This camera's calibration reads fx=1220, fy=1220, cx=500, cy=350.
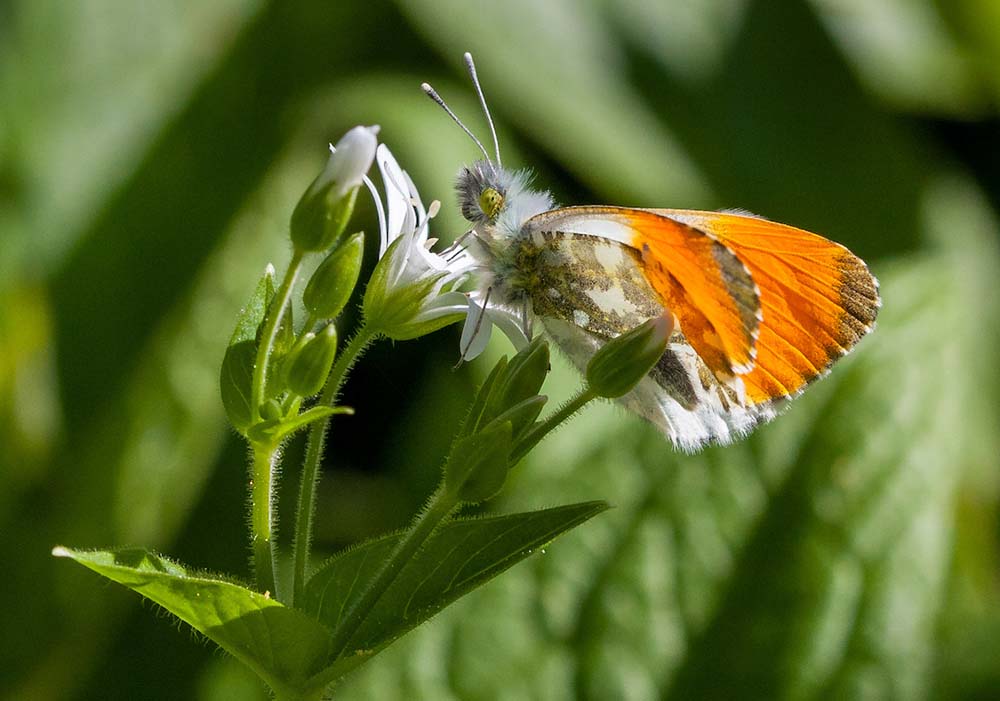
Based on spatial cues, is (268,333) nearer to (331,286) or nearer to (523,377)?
(331,286)

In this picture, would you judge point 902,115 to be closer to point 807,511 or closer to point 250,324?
point 807,511

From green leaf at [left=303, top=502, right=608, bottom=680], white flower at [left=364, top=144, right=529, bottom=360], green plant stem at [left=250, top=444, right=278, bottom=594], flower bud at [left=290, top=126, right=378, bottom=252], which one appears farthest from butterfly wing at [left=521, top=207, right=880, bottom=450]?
green plant stem at [left=250, top=444, right=278, bottom=594]

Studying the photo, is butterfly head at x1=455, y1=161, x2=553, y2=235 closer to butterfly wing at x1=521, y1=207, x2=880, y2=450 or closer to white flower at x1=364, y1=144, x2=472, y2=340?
butterfly wing at x1=521, y1=207, x2=880, y2=450

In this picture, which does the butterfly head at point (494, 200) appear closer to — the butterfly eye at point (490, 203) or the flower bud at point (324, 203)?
the butterfly eye at point (490, 203)

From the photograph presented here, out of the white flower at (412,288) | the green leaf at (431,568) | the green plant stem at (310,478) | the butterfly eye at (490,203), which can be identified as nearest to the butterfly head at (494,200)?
the butterfly eye at (490,203)

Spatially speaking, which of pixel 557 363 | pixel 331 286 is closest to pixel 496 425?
pixel 331 286
